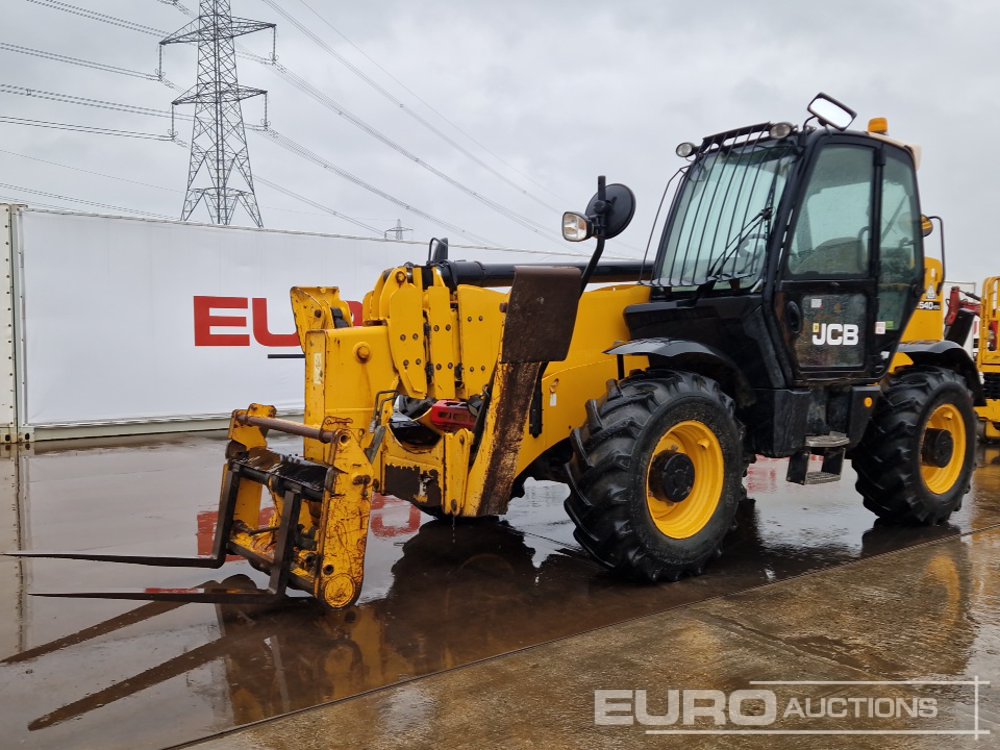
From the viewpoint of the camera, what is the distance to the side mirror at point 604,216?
4.46 meters

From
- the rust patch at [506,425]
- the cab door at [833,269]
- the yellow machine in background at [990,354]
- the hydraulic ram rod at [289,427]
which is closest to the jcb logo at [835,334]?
the cab door at [833,269]

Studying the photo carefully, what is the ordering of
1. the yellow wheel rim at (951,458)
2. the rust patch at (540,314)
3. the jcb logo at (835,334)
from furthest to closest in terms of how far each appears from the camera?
the yellow wheel rim at (951,458) → the jcb logo at (835,334) → the rust patch at (540,314)

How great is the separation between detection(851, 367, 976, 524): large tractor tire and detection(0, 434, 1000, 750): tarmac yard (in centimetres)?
21

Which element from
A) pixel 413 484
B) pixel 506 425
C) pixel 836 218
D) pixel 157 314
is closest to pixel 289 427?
pixel 413 484

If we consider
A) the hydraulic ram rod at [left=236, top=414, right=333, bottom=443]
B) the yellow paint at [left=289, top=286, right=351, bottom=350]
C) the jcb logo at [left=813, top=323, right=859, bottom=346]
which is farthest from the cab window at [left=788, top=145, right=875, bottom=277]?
the hydraulic ram rod at [left=236, top=414, right=333, bottom=443]

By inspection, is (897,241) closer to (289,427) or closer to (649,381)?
(649,381)

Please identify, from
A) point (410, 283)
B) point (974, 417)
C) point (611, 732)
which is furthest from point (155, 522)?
point (974, 417)

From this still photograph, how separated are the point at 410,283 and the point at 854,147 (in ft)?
9.51

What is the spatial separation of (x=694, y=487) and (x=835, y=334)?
1387 mm

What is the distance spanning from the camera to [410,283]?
4613 mm

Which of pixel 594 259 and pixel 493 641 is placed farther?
pixel 594 259

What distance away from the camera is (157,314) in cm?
1098

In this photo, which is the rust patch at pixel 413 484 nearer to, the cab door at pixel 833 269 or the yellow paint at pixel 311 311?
the yellow paint at pixel 311 311

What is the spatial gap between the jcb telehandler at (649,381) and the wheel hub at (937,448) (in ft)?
0.08
